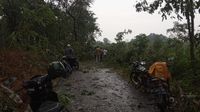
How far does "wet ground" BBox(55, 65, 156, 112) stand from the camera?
12.0 metres

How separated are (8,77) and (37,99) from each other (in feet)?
22.9

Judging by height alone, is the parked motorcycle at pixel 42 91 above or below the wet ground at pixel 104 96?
above

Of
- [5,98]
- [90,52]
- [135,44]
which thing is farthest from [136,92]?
[90,52]

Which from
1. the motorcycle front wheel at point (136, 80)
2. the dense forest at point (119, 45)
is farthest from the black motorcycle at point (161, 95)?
the motorcycle front wheel at point (136, 80)

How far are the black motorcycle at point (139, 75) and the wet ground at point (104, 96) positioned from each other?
1.05 feet

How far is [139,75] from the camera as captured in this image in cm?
1573

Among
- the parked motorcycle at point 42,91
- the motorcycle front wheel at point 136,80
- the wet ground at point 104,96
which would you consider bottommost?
the wet ground at point 104,96

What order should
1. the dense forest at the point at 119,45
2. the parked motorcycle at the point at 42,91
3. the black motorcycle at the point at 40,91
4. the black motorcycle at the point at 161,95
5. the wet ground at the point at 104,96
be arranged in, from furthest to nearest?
the dense forest at the point at 119,45 < the wet ground at the point at 104,96 < the black motorcycle at the point at 161,95 < the black motorcycle at the point at 40,91 < the parked motorcycle at the point at 42,91

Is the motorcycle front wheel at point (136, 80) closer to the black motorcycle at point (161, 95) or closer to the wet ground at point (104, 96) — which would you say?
the wet ground at point (104, 96)

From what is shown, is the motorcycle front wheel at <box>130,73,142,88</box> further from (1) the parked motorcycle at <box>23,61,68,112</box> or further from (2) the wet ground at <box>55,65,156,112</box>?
(1) the parked motorcycle at <box>23,61,68,112</box>

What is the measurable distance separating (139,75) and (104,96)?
238 cm

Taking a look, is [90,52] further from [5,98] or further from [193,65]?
[5,98]

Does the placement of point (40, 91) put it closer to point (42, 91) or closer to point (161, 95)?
point (42, 91)

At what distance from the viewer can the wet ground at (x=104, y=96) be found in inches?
472
